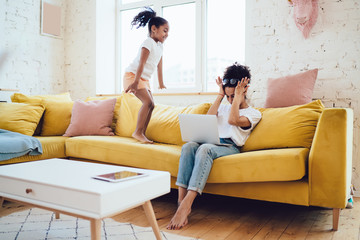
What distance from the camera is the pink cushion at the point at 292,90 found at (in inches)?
99.0

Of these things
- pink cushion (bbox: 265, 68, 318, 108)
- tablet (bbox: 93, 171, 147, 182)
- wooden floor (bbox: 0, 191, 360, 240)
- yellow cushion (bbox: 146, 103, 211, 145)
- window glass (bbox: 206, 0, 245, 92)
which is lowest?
wooden floor (bbox: 0, 191, 360, 240)

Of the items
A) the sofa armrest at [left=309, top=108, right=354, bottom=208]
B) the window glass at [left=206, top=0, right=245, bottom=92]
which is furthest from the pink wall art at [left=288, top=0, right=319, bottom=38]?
the sofa armrest at [left=309, top=108, right=354, bottom=208]

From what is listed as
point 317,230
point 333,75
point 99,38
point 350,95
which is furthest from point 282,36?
point 99,38

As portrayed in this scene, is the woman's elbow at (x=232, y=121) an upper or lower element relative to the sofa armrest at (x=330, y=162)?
upper

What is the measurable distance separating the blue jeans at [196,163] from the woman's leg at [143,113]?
706mm

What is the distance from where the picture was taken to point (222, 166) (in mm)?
2037

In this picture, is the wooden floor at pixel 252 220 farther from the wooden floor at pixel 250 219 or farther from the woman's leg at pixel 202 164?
the woman's leg at pixel 202 164

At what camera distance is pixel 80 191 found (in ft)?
4.20

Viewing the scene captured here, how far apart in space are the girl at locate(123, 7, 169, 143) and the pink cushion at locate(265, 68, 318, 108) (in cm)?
103

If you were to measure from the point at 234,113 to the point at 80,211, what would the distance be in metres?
1.31

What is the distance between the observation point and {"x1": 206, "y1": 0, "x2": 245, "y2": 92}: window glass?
352 cm

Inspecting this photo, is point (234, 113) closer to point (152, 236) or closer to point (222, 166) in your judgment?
point (222, 166)

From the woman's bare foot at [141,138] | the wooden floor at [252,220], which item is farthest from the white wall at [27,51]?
the wooden floor at [252,220]

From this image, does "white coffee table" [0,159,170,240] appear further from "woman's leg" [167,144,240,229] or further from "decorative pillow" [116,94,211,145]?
"decorative pillow" [116,94,211,145]
